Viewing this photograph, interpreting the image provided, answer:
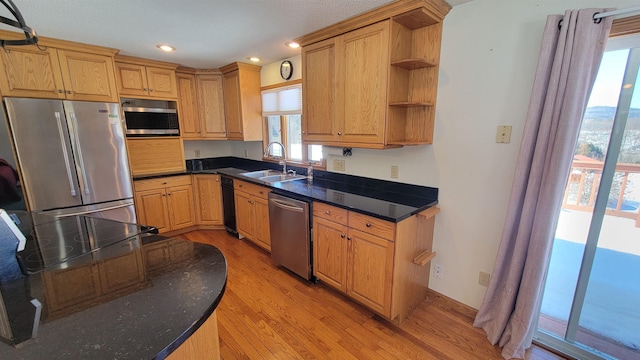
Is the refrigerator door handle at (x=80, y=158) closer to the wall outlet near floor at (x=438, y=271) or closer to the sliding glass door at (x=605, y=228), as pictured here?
the wall outlet near floor at (x=438, y=271)

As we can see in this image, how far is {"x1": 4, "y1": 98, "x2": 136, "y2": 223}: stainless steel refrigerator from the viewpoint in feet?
8.25

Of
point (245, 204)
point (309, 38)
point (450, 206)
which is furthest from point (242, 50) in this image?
point (450, 206)

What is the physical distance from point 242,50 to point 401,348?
126 inches

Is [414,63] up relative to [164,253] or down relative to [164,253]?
up

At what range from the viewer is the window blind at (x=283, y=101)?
3.18 metres

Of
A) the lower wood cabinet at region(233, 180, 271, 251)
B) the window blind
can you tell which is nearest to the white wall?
the window blind

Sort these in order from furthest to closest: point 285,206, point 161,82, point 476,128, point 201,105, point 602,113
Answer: point 201,105 → point 161,82 → point 285,206 → point 476,128 → point 602,113

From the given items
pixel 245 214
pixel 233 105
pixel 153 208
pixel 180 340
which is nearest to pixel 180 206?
pixel 153 208

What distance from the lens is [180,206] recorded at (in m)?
3.71

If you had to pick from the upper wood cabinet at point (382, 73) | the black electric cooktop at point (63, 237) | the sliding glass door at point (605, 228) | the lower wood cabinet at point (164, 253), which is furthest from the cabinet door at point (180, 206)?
the sliding glass door at point (605, 228)

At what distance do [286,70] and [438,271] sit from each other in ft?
9.13

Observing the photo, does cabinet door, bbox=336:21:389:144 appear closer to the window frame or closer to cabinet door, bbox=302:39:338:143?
cabinet door, bbox=302:39:338:143

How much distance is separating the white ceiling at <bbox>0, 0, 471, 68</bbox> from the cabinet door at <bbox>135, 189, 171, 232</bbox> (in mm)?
1714

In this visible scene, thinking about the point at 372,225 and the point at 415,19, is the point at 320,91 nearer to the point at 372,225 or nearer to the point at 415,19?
the point at 415,19
